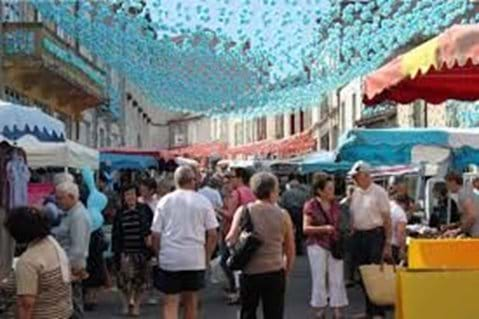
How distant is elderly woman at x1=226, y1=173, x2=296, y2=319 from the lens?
32.6 ft

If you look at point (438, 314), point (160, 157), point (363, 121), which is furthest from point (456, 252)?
point (363, 121)

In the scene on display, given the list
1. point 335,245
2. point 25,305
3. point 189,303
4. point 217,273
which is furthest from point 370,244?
point 25,305

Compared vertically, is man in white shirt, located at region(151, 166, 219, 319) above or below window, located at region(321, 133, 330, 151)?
below

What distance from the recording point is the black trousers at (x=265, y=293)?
995 centimetres

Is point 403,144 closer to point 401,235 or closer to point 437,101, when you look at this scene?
point 401,235

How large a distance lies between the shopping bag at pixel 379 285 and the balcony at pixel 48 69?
56.4 ft

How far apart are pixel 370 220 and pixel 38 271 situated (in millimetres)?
6747

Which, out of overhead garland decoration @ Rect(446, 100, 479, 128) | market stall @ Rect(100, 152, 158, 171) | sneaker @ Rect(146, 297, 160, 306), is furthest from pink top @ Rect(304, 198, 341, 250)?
market stall @ Rect(100, 152, 158, 171)

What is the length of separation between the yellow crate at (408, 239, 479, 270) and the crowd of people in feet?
4.50

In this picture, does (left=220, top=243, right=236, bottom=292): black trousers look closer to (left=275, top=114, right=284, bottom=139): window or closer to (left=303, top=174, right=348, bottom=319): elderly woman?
(left=303, top=174, right=348, bottom=319): elderly woman

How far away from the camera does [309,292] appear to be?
55.3 ft

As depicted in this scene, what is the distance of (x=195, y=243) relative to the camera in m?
10.7

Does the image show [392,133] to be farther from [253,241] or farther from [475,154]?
[253,241]

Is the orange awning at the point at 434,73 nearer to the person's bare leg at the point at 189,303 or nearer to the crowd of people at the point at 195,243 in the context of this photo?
the crowd of people at the point at 195,243
